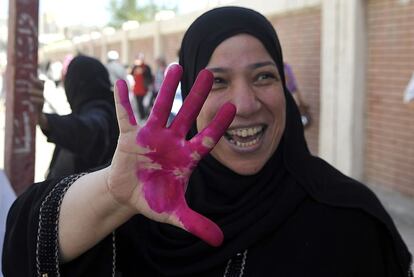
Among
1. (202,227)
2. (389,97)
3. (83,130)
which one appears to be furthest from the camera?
(389,97)

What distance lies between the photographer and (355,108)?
279 inches

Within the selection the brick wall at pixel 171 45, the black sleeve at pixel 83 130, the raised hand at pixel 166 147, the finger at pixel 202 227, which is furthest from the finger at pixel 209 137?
the brick wall at pixel 171 45

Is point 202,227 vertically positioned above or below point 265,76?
below

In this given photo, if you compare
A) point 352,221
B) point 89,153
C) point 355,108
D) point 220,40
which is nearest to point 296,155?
point 352,221

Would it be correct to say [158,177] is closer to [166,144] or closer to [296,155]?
[166,144]

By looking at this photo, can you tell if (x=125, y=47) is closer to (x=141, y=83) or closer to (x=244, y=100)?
(x=141, y=83)

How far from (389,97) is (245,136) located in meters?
5.21

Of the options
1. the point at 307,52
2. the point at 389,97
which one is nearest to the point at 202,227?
the point at 389,97

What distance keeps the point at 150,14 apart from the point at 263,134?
4868cm

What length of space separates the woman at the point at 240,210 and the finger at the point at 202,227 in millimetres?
178

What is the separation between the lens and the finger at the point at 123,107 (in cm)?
128

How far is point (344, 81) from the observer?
7.21 meters

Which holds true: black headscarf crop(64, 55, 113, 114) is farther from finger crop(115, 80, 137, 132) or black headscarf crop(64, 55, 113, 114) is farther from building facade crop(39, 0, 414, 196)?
building facade crop(39, 0, 414, 196)

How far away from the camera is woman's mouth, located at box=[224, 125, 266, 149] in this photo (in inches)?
66.4
